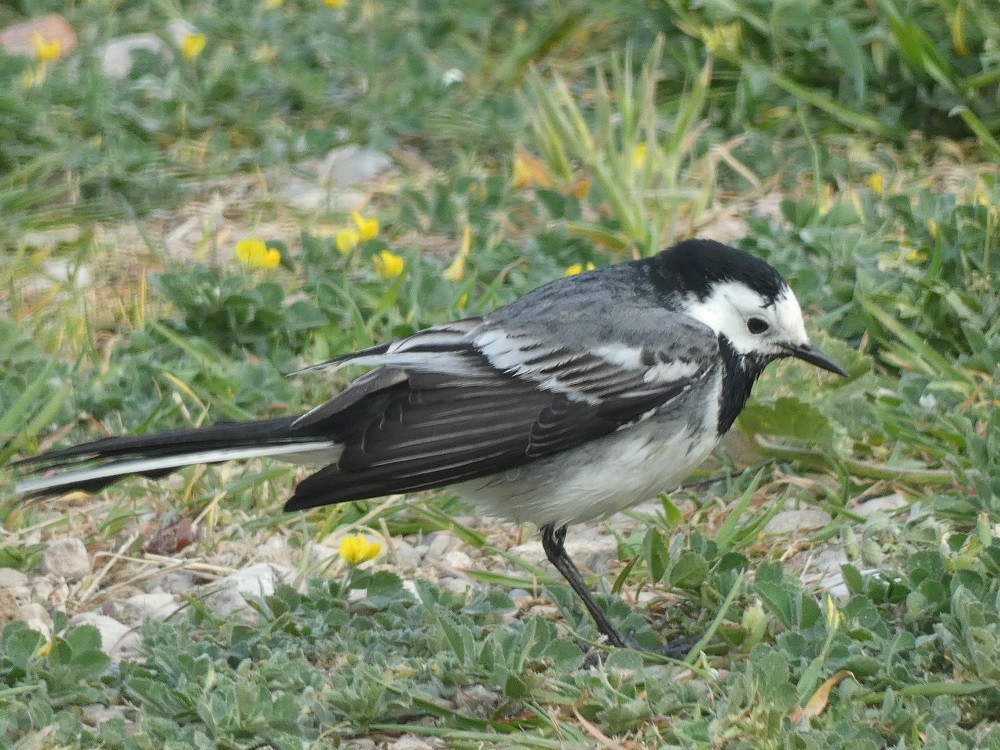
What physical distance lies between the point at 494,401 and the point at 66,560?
133cm

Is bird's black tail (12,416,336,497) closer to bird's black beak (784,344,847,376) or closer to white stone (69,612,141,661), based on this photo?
white stone (69,612,141,661)

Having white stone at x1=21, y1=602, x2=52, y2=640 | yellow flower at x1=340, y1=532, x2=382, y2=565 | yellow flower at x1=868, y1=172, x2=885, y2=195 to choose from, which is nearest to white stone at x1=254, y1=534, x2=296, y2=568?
yellow flower at x1=340, y1=532, x2=382, y2=565

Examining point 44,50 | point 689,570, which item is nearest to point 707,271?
point 689,570

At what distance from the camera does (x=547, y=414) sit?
405 cm

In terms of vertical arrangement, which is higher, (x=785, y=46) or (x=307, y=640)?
(x=785, y=46)

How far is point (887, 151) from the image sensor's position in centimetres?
655

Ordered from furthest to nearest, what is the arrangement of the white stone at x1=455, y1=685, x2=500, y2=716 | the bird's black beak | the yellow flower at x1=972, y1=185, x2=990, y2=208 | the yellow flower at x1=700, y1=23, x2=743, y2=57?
1. the yellow flower at x1=700, y1=23, x2=743, y2=57
2. the yellow flower at x1=972, y1=185, x2=990, y2=208
3. the bird's black beak
4. the white stone at x1=455, y1=685, x2=500, y2=716

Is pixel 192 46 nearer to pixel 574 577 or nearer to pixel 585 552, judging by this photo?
pixel 585 552

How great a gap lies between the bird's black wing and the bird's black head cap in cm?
13

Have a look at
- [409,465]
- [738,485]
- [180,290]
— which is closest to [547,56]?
[180,290]

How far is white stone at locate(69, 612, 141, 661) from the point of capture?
157 inches

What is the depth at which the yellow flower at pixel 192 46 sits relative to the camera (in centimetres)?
699

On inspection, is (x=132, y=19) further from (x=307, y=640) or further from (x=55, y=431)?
(x=307, y=640)

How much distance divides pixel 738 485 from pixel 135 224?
2937 millimetres
